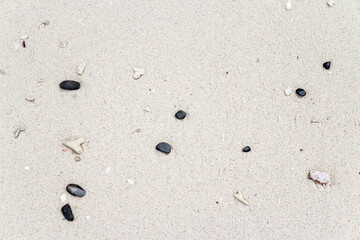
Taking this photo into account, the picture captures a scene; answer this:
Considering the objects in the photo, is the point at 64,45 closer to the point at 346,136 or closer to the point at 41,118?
the point at 41,118

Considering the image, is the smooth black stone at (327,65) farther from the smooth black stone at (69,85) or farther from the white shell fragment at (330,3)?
Result: the smooth black stone at (69,85)

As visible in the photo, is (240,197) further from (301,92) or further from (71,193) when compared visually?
(71,193)

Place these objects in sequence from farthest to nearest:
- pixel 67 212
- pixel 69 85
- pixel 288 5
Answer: pixel 288 5 < pixel 69 85 < pixel 67 212

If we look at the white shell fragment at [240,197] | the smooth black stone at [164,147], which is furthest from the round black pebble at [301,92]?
the smooth black stone at [164,147]

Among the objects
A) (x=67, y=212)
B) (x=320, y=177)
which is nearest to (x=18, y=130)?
(x=67, y=212)

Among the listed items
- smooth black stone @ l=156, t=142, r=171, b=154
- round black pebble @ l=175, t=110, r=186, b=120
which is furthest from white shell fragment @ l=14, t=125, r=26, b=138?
round black pebble @ l=175, t=110, r=186, b=120

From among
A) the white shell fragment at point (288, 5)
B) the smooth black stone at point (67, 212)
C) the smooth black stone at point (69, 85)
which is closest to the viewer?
the smooth black stone at point (67, 212)

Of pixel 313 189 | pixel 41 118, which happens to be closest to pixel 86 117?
pixel 41 118

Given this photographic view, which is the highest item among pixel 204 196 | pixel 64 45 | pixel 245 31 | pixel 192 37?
pixel 245 31
